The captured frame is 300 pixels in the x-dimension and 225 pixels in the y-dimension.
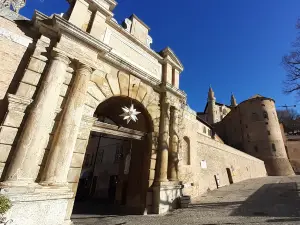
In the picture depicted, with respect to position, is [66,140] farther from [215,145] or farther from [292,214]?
[215,145]

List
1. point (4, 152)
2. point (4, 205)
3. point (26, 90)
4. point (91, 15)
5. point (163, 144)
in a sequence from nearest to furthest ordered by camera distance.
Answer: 1. point (4, 205)
2. point (4, 152)
3. point (26, 90)
4. point (91, 15)
5. point (163, 144)

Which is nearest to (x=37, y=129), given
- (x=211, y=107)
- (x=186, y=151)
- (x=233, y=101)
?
(x=186, y=151)

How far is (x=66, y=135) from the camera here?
15.2 ft

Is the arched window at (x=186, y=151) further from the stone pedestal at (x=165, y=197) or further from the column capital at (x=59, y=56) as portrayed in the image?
the column capital at (x=59, y=56)

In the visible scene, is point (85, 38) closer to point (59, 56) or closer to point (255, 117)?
point (59, 56)

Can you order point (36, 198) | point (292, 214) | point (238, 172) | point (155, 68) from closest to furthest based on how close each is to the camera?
point (36, 198)
point (292, 214)
point (155, 68)
point (238, 172)

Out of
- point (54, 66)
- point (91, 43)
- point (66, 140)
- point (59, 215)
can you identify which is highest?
point (91, 43)

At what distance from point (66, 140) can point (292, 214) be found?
6890 mm

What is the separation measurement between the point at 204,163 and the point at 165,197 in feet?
21.0

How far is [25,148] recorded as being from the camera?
402 cm

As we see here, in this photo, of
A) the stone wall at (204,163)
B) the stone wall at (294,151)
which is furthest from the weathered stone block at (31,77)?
the stone wall at (294,151)

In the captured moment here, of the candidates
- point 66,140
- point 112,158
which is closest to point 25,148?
point 66,140

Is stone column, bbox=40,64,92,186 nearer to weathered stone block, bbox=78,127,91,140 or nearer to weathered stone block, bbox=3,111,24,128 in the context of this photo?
weathered stone block, bbox=78,127,91,140

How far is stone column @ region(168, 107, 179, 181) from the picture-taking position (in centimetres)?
746
